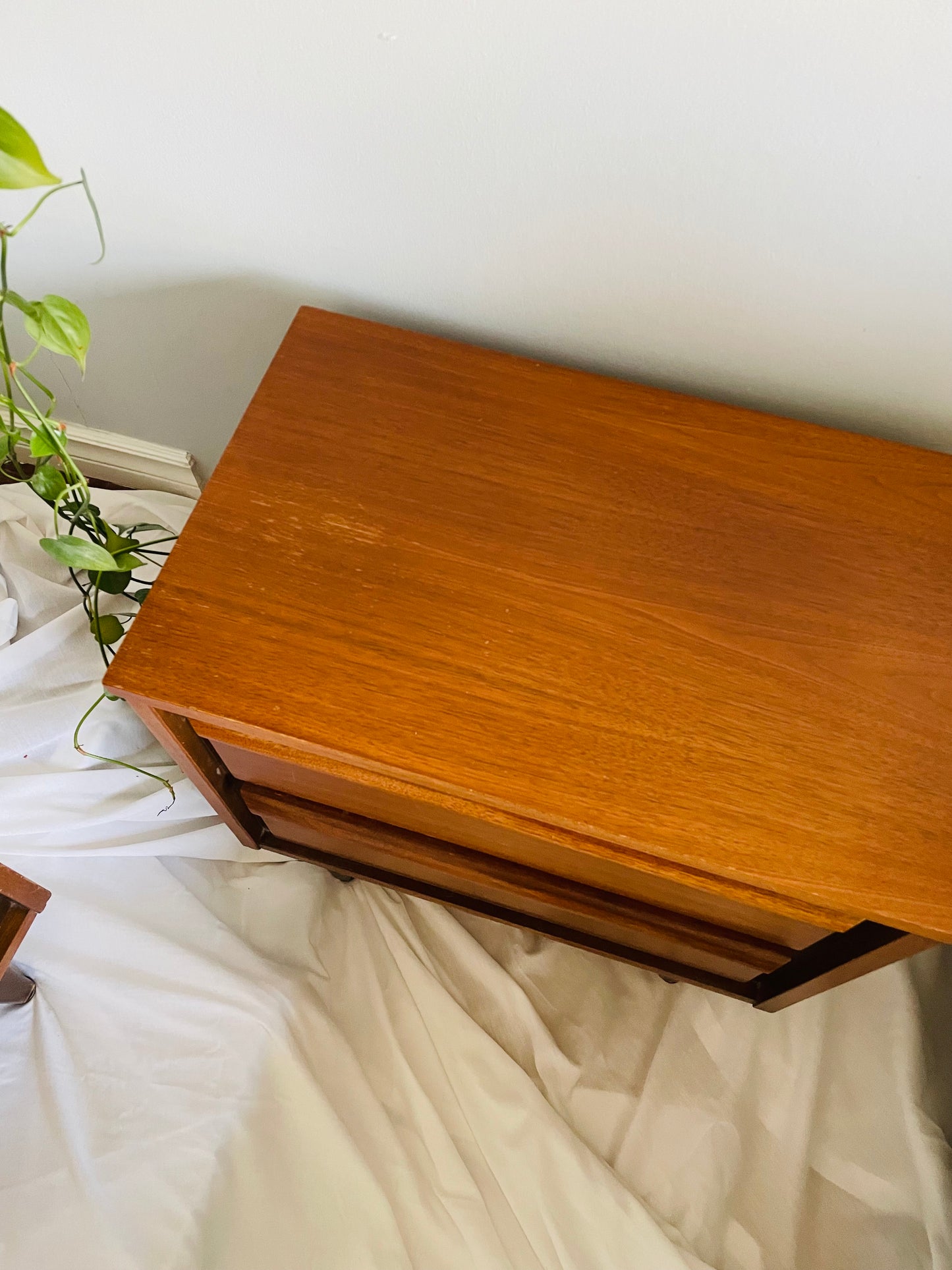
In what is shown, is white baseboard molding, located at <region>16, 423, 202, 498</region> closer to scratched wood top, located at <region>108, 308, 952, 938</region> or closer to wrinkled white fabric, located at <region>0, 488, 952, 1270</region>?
wrinkled white fabric, located at <region>0, 488, 952, 1270</region>

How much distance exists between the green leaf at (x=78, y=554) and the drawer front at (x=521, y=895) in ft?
0.87

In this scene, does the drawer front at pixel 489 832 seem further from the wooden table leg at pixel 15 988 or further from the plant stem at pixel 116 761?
the wooden table leg at pixel 15 988

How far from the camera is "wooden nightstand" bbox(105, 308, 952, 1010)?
1.61 ft

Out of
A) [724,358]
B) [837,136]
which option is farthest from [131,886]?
[837,136]

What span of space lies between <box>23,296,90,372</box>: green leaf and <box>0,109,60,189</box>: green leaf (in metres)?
0.16

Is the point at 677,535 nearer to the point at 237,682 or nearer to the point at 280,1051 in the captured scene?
the point at 237,682

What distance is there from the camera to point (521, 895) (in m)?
0.71

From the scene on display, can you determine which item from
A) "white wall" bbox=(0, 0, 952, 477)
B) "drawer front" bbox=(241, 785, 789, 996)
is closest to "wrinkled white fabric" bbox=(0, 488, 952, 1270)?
"drawer front" bbox=(241, 785, 789, 996)

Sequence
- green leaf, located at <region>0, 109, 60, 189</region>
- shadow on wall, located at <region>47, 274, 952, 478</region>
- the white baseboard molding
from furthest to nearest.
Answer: the white baseboard molding < shadow on wall, located at <region>47, 274, 952, 478</region> < green leaf, located at <region>0, 109, 60, 189</region>

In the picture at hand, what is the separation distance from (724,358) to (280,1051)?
0.79 meters

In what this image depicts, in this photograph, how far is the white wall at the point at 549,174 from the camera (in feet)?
1.56

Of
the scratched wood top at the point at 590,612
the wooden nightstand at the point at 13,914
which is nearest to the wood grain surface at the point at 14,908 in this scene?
the wooden nightstand at the point at 13,914

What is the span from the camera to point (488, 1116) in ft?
2.65

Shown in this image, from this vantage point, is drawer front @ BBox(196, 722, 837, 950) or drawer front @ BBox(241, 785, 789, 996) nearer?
drawer front @ BBox(196, 722, 837, 950)
